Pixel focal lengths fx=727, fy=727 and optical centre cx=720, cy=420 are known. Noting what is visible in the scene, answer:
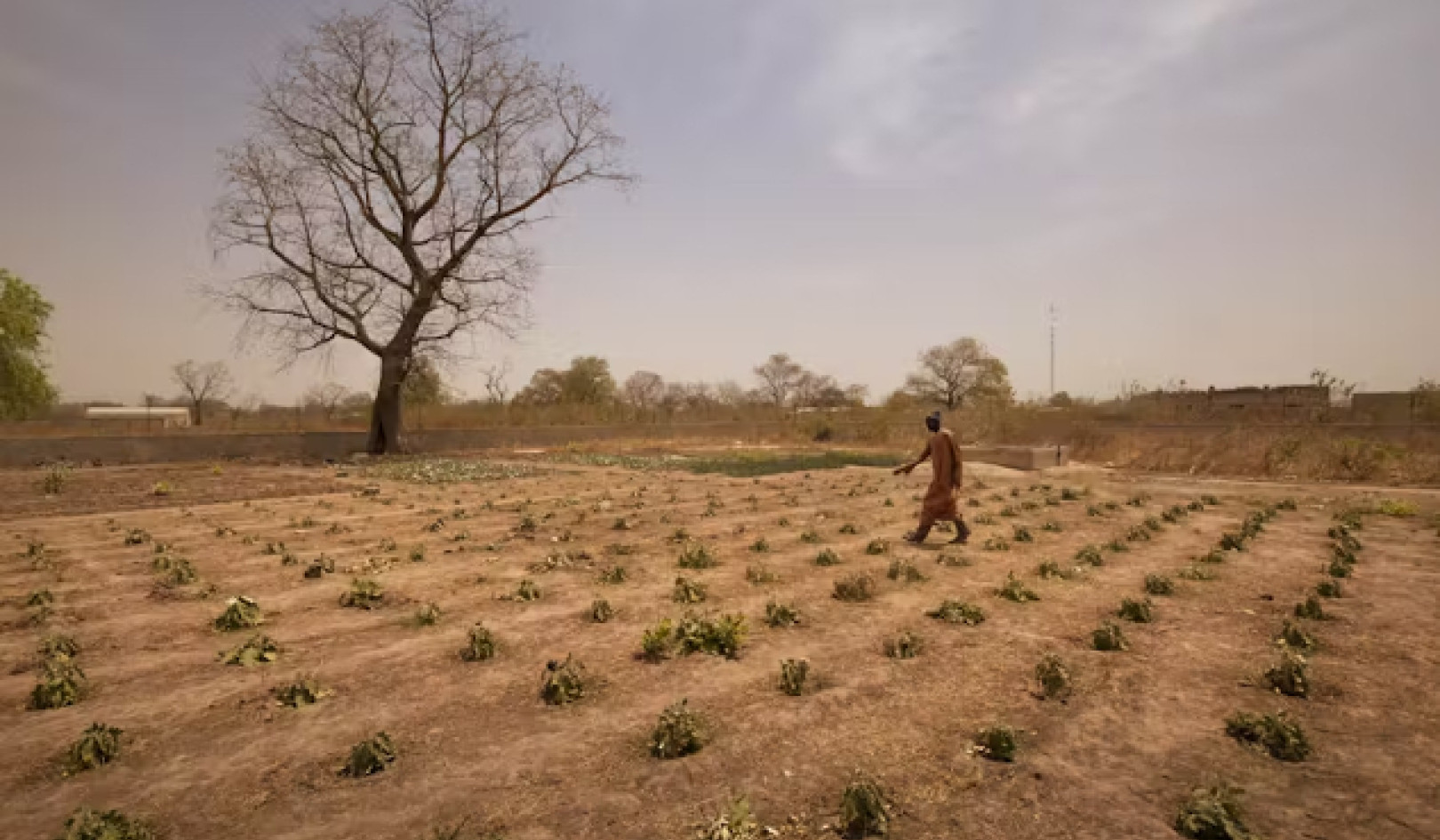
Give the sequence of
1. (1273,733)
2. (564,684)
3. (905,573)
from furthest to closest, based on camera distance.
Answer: (905,573)
(564,684)
(1273,733)

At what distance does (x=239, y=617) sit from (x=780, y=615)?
556 centimetres

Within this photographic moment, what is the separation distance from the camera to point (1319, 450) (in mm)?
24562

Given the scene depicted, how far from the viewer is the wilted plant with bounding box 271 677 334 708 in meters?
5.47

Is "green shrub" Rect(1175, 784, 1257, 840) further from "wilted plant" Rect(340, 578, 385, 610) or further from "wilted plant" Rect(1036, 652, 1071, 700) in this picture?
"wilted plant" Rect(340, 578, 385, 610)

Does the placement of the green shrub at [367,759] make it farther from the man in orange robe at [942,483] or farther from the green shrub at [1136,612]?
the man in orange robe at [942,483]

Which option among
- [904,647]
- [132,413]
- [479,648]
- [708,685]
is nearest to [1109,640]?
[904,647]

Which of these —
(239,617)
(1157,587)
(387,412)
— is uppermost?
(387,412)

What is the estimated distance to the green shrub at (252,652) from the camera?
6.34 metres

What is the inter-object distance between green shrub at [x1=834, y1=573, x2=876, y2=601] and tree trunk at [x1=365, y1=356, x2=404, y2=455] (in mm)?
28825

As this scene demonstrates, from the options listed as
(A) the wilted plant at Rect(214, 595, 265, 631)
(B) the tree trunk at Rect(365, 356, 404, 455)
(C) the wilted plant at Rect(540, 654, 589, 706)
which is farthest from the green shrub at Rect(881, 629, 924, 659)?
(B) the tree trunk at Rect(365, 356, 404, 455)

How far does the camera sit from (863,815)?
12.3 ft

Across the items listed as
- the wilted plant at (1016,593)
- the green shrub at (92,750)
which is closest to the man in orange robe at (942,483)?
the wilted plant at (1016,593)

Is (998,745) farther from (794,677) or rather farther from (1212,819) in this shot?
(794,677)

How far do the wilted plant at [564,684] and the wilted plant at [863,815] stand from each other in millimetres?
2482
